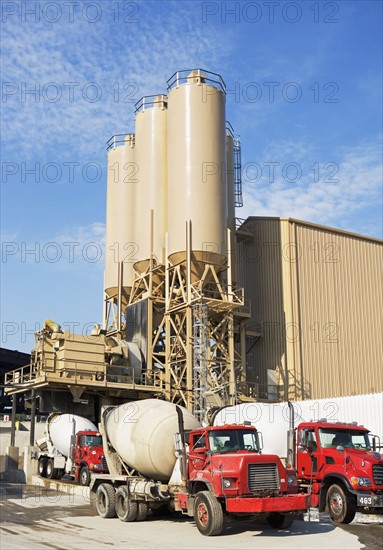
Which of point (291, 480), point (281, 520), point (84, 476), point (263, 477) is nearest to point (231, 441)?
point (263, 477)

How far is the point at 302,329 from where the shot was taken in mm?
44219

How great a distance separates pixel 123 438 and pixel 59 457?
15.5 metres

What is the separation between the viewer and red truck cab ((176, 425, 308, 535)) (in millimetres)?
14836

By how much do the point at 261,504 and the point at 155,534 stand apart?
9.09ft

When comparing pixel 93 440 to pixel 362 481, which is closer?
pixel 362 481

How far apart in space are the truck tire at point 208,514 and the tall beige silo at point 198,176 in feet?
80.3

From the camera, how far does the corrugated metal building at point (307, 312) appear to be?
43812 millimetres

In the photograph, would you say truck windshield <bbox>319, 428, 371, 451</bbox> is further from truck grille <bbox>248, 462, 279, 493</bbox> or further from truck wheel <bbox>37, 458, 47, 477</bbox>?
truck wheel <bbox>37, 458, 47, 477</bbox>

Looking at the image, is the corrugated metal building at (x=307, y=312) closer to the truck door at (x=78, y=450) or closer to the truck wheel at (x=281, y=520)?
the truck door at (x=78, y=450)

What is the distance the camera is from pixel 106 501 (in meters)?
18.9

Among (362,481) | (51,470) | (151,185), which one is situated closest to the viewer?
(362,481)

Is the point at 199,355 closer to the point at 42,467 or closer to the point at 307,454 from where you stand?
the point at 42,467

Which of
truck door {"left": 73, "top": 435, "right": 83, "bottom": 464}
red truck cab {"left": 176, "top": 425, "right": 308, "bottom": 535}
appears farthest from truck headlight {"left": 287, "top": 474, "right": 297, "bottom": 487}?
truck door {"left": 73, "top": 435, "right": 83, "bottom": 464}

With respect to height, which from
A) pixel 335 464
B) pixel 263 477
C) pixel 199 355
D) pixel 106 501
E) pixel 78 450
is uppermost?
pixel 199 355
